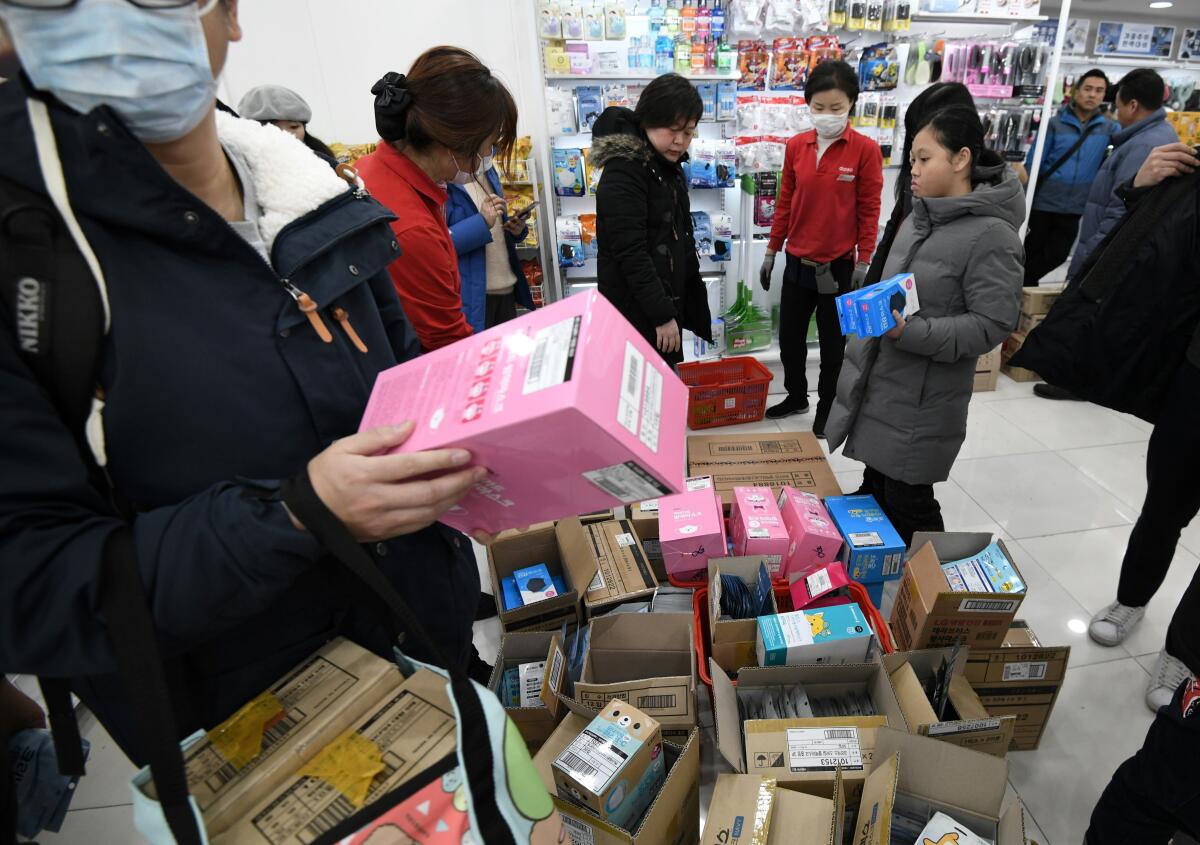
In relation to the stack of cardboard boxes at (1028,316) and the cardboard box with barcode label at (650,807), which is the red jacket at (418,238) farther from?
the stack of cardboard boxes at (1028,316)

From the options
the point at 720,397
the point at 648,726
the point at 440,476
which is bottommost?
the point at 720,397

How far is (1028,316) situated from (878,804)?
405cm

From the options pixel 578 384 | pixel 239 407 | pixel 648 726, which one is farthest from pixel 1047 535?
pixel 239 407

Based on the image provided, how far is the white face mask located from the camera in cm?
316

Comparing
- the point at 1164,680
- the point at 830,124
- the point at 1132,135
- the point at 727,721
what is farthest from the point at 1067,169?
the point at 727,721

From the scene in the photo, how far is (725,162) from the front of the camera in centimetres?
405

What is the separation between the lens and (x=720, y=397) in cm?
376

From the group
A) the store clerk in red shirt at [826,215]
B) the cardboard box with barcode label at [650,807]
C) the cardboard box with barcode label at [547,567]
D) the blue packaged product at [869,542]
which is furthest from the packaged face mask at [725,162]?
the cardboard box with barcode label at [650,807]

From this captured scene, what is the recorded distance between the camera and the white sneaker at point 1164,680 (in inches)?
77.2

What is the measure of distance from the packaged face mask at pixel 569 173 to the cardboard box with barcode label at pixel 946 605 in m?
3.04

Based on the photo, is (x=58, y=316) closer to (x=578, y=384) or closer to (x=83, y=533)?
(x=83, y=533)

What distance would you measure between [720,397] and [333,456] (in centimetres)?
324

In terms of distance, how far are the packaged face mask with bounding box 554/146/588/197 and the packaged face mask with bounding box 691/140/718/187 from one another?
27.7 inches

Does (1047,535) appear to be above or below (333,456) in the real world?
below
